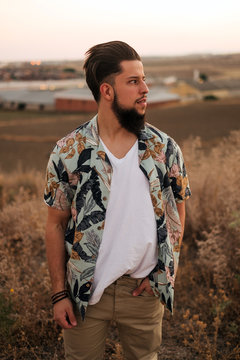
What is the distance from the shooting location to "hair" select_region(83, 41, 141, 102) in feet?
5.80

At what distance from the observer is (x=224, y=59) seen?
15788 centimetres

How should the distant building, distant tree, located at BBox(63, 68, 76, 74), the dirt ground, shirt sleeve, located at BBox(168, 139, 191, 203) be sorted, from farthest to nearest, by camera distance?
distant tree, located at BBox(63, 68, 76, 74) → the distant building → the dirt ground → shirt sleeve, located at BBox(168, 139, 191, 203)

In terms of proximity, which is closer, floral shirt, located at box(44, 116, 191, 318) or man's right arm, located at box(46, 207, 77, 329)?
floral shirt, located at box(44, 116, 191, 318)

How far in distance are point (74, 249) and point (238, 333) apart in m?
1.64

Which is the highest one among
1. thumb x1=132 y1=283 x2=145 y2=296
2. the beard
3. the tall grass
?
the beard

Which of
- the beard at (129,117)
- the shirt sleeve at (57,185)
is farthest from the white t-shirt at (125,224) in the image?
the shirt sleeve at (57,185)

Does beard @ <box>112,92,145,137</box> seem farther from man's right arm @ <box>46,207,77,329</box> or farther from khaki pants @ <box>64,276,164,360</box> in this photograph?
khaki pants @ <box>64,276,164,360</box>

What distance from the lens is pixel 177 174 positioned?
1890mm

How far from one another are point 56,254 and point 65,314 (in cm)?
29

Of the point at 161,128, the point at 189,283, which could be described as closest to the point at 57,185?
the point at 189,283

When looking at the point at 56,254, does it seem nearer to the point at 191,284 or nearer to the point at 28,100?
the point at 191,284

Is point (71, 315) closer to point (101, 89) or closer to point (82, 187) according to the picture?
point (82, 187)

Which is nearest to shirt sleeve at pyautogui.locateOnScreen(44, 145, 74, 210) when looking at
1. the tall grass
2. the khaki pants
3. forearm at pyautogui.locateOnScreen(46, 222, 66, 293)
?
forearm at pyautogui.locateOnScreen(46, 222, 66, 293)

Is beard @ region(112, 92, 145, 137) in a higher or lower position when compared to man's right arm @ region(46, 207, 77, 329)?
higher
